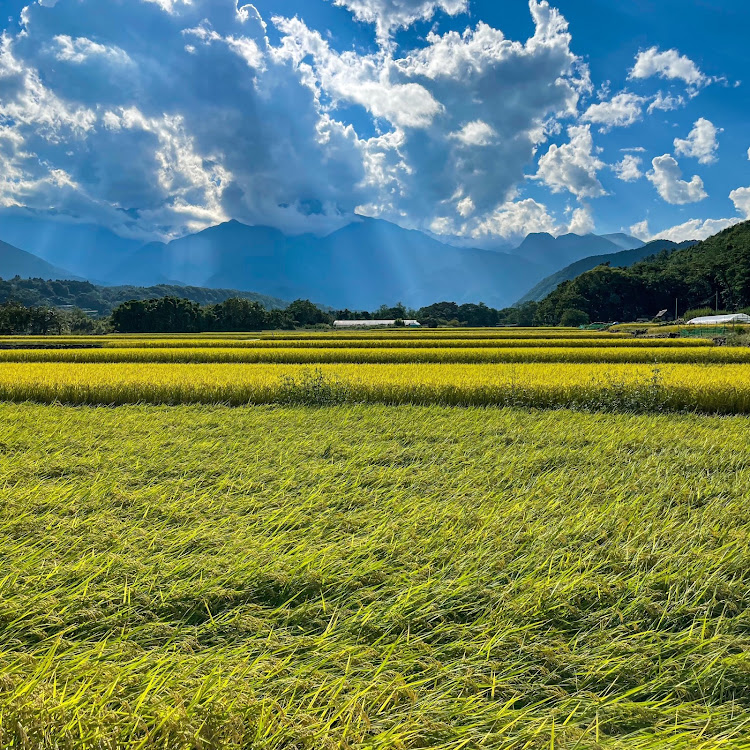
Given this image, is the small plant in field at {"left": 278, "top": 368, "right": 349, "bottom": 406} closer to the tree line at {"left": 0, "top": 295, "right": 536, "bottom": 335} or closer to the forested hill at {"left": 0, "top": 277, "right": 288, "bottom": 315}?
the tree line at {"left": 0, "top": 295, "right": 536, "bottom": 335}

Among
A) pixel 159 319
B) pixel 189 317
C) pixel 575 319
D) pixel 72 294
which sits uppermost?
pixel 72 294

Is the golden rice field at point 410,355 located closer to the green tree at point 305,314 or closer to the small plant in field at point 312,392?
the small plant in field at point 312,392

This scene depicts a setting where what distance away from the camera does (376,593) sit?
9.32ft

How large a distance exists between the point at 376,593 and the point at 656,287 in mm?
98530

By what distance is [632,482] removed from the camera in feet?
16.6

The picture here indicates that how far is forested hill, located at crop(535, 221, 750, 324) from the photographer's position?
77213 mm

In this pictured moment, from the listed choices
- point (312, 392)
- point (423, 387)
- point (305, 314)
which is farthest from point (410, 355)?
point (305, 314)

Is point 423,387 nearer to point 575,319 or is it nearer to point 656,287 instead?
point 575,319

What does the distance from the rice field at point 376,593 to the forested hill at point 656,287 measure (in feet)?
291

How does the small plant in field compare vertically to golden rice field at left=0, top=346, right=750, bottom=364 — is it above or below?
below

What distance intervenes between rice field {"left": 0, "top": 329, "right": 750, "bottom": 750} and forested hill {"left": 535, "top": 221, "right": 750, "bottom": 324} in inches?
3490

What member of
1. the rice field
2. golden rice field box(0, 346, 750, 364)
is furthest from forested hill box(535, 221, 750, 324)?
the rice field

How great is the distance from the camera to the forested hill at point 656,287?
7721 cm

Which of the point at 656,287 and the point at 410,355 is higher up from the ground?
the point at 656,287
